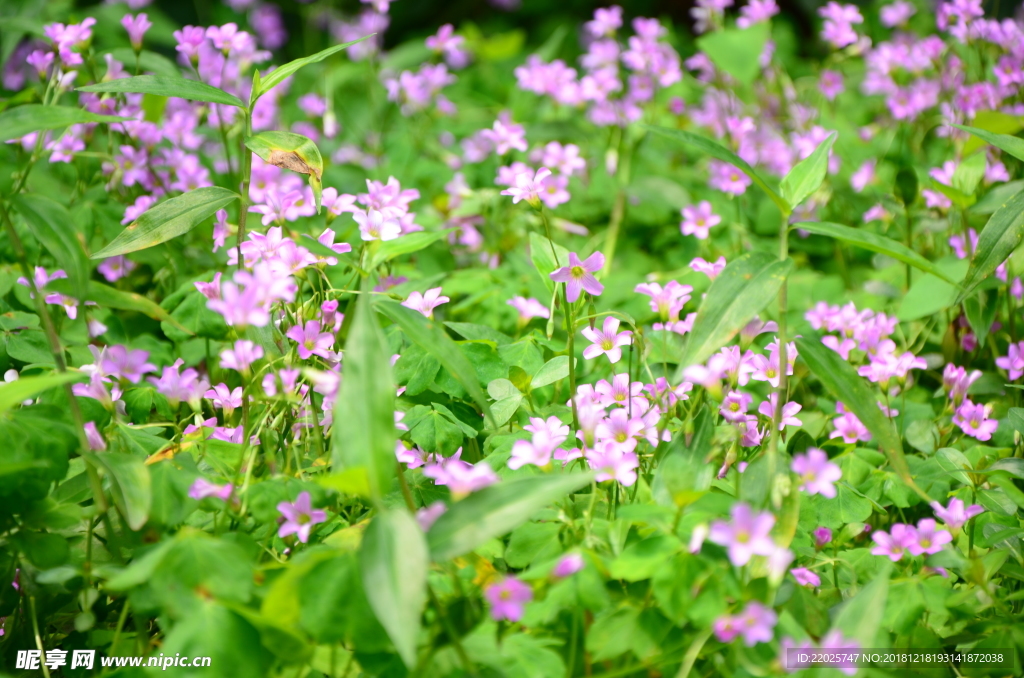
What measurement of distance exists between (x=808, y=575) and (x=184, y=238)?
4.96 ft

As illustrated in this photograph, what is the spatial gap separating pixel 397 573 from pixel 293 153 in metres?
0.77

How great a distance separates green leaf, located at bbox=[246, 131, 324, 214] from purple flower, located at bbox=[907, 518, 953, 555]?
1.00 metres

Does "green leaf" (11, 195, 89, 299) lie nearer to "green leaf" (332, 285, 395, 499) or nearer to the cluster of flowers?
"green leaf" (332, 285, 395, 499)

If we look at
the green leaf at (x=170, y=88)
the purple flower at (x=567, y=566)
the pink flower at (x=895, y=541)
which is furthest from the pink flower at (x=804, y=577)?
the green leaf at (x=170, y=88)

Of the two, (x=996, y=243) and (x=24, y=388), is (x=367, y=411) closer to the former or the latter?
(x=24, y=388)

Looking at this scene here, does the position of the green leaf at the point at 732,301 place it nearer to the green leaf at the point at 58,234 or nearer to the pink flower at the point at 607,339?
the pink flower at the point at 607,339

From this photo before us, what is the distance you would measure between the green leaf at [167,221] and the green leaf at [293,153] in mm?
97

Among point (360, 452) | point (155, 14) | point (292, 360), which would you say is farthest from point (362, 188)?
point (155, 14)

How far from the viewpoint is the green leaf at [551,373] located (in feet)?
4.33

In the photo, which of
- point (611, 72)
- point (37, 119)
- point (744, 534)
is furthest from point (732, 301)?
point (611, 72)

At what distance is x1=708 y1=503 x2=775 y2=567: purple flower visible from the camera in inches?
32.8

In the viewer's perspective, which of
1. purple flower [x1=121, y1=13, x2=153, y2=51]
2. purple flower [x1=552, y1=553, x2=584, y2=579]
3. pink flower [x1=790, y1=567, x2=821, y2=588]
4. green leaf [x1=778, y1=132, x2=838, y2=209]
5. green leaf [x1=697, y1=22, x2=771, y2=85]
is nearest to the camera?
purple flower [x1=552, y1=553, x2=584, y2=579]

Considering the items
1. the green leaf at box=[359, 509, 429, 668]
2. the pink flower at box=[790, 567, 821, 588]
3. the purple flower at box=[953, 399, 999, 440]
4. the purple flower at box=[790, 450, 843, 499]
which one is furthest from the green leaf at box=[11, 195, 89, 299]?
the purple flower at box=[953, 399, 999, 440]

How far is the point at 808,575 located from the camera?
109cm
